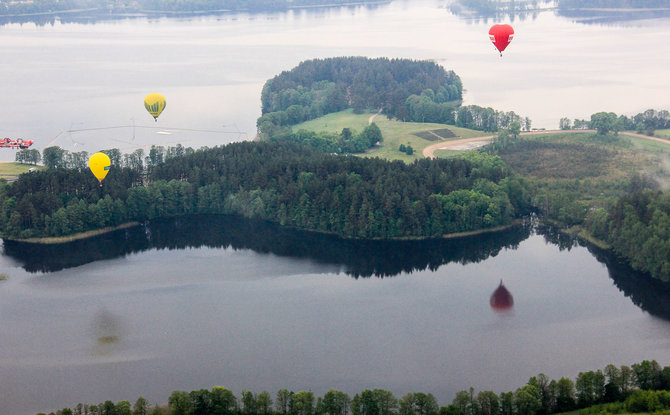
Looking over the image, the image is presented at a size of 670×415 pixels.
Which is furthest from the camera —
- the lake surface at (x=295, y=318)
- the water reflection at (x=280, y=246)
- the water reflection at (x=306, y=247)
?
the water reflection at (x=280, y=246)

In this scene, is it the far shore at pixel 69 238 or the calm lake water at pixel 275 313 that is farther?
the far shore at pixel 69 238

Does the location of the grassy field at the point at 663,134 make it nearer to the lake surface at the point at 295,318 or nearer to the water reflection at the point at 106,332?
the lake surface at the point at 295,318

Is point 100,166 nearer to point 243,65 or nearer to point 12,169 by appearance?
point 12,169

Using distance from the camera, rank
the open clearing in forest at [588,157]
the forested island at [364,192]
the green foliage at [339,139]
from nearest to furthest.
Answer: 1. the forested island at [364,192]
2. the open clearing in forest at [588,157]
3. the green foliage at [339,139]

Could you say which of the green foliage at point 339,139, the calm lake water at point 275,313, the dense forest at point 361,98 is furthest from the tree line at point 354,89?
the calm lake water at point 275,313

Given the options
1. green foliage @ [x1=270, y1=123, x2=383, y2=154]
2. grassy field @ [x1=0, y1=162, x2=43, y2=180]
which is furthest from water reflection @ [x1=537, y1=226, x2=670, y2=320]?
grassy field @ [x1=0, y1=162, x2=43, y2=180]

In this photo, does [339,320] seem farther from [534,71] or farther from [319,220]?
[534,71]

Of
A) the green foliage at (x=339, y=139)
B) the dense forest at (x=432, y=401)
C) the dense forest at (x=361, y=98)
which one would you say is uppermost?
the dense forest at (x=361, y=98)

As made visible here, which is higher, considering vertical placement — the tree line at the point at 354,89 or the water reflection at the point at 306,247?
the tree line at the point at 354,89
